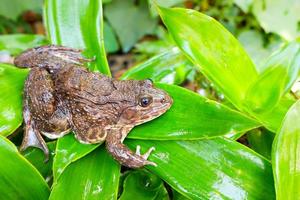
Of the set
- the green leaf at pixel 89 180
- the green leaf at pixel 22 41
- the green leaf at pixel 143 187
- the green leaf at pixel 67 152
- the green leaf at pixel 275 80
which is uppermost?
the green leaf at pixel 275 80

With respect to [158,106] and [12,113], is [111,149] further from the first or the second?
[12,113]

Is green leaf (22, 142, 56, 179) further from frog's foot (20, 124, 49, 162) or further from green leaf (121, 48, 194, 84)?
green leaf (121, 48, 194, 84)

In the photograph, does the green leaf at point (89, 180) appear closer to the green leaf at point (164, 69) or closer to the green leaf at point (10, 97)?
the green leaf at point (10, 97)

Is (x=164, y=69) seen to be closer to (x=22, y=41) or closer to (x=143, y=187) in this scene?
A: (x=143, y=187)

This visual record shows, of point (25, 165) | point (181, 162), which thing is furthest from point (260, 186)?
point (25, 165)

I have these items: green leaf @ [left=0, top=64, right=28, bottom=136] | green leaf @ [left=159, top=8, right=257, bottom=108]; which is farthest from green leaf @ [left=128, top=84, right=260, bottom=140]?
green leaf @ [left=0, top=64, right=28, bottom=136]

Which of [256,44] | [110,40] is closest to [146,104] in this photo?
[256,44]

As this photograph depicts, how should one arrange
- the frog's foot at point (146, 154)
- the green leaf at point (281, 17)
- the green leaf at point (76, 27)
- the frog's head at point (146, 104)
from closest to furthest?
the frog's foot at point (146, 154)
the frog's head at point (146, 104)
the green leaf at point (76, 27)
the green leaf at point (281, 17)

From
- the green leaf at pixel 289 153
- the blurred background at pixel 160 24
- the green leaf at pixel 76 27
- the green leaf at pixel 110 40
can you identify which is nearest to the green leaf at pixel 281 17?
the blurred background at pixel 160 24
